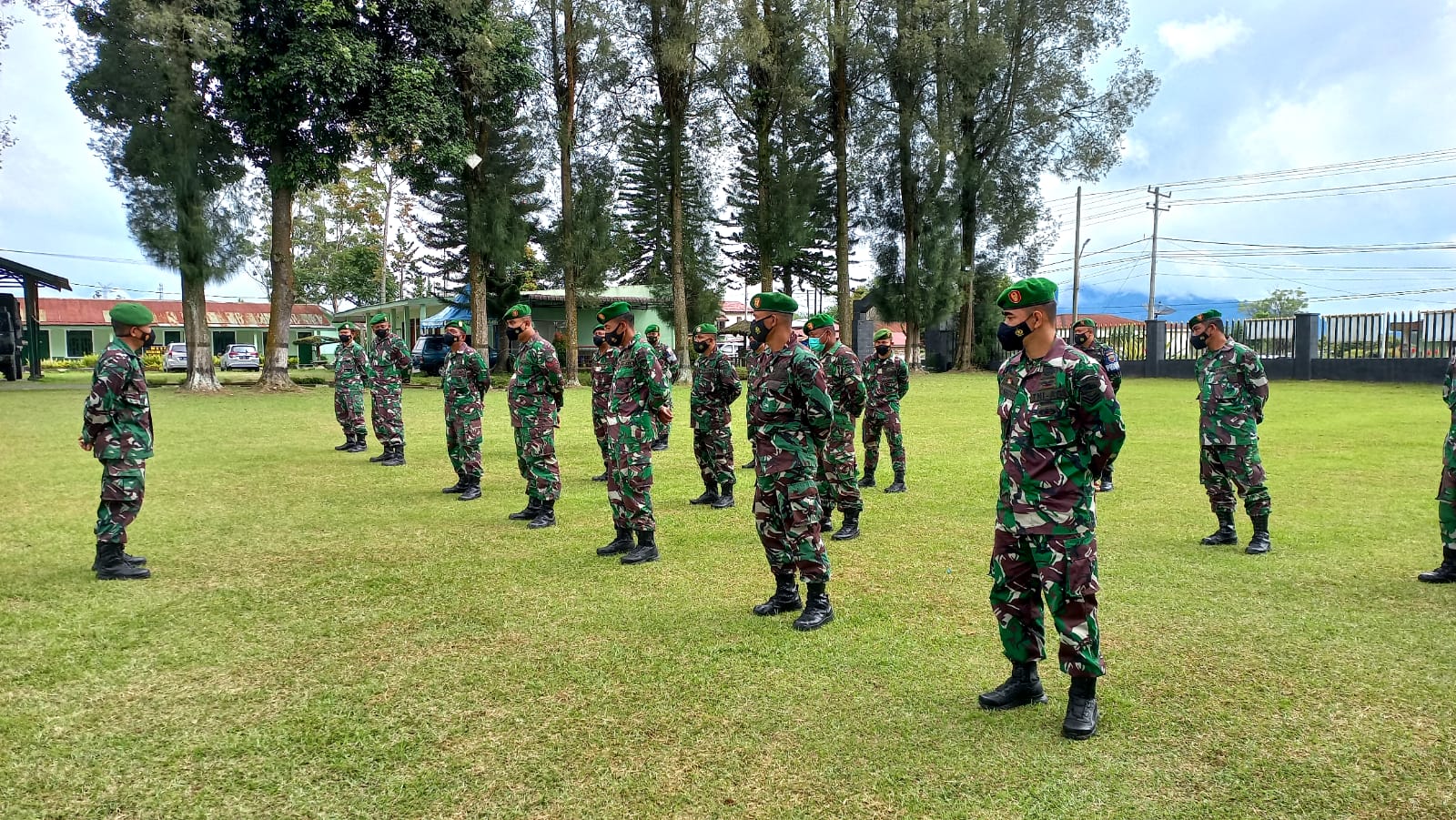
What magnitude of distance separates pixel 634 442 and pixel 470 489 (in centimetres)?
366

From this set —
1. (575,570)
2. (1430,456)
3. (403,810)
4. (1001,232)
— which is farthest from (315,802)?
(1001,232)

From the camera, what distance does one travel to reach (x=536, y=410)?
306 inches

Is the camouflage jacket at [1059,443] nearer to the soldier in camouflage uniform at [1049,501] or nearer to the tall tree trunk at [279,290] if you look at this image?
the soldier in camouflage uniform at [1049,501]

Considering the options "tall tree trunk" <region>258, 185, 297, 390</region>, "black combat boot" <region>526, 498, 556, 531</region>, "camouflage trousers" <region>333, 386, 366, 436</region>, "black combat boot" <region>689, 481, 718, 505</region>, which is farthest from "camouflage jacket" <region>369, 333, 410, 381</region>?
"tall tree trunk" <region>258, 185, 297, 390</region>

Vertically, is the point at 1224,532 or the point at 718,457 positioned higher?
the point at 718,457

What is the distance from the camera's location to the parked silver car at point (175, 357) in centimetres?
3866

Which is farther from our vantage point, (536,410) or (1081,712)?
(536,410)

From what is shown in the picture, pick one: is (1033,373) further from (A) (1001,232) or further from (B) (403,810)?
(A) (1001,232)

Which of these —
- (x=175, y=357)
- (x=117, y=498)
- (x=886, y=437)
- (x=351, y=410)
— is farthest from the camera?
(x=175, y=357)

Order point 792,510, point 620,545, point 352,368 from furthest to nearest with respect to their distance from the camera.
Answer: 1. point 352,368
2. point 620,545
3. point 792,510

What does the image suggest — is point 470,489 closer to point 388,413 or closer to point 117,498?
point 388,413

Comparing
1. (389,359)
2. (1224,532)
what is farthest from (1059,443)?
(389,359)

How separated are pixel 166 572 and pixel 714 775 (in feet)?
16.4

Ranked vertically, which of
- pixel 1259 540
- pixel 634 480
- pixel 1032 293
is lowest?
pixel 1259 540
